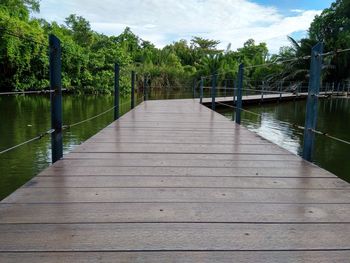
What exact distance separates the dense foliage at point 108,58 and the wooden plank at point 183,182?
9459 mm

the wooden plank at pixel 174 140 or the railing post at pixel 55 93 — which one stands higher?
the railing post at pixel 55 93

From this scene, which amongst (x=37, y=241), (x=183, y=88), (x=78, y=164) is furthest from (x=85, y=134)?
(x=183, y=88)

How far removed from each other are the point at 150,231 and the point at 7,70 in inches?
→ 555

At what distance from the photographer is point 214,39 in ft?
107

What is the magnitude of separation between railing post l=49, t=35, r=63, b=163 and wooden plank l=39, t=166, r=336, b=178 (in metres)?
0.14

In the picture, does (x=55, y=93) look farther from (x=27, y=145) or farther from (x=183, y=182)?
(x=27, y=145)

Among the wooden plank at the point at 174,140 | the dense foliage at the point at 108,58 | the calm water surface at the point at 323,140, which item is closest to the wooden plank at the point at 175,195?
the wooden plank at the point at 174,140

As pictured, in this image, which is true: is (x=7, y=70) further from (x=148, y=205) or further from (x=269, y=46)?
(x=269, y=46)

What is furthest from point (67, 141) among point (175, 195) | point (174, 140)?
point (175, 195)

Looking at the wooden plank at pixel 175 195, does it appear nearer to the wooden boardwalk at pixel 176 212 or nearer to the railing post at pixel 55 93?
the wooden boardwalk at pixel 176 212

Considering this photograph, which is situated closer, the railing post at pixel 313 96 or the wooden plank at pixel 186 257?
the wooden plank at pixel 186 257

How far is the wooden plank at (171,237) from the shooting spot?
94 centimetres

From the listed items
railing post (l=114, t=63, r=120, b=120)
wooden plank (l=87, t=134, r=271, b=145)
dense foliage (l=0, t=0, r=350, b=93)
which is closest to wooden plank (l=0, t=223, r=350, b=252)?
wooden plank (l=87, t=134, r=271, b=145)

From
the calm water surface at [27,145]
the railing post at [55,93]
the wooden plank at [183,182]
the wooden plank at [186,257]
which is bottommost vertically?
the calm water surface at [27,145]
